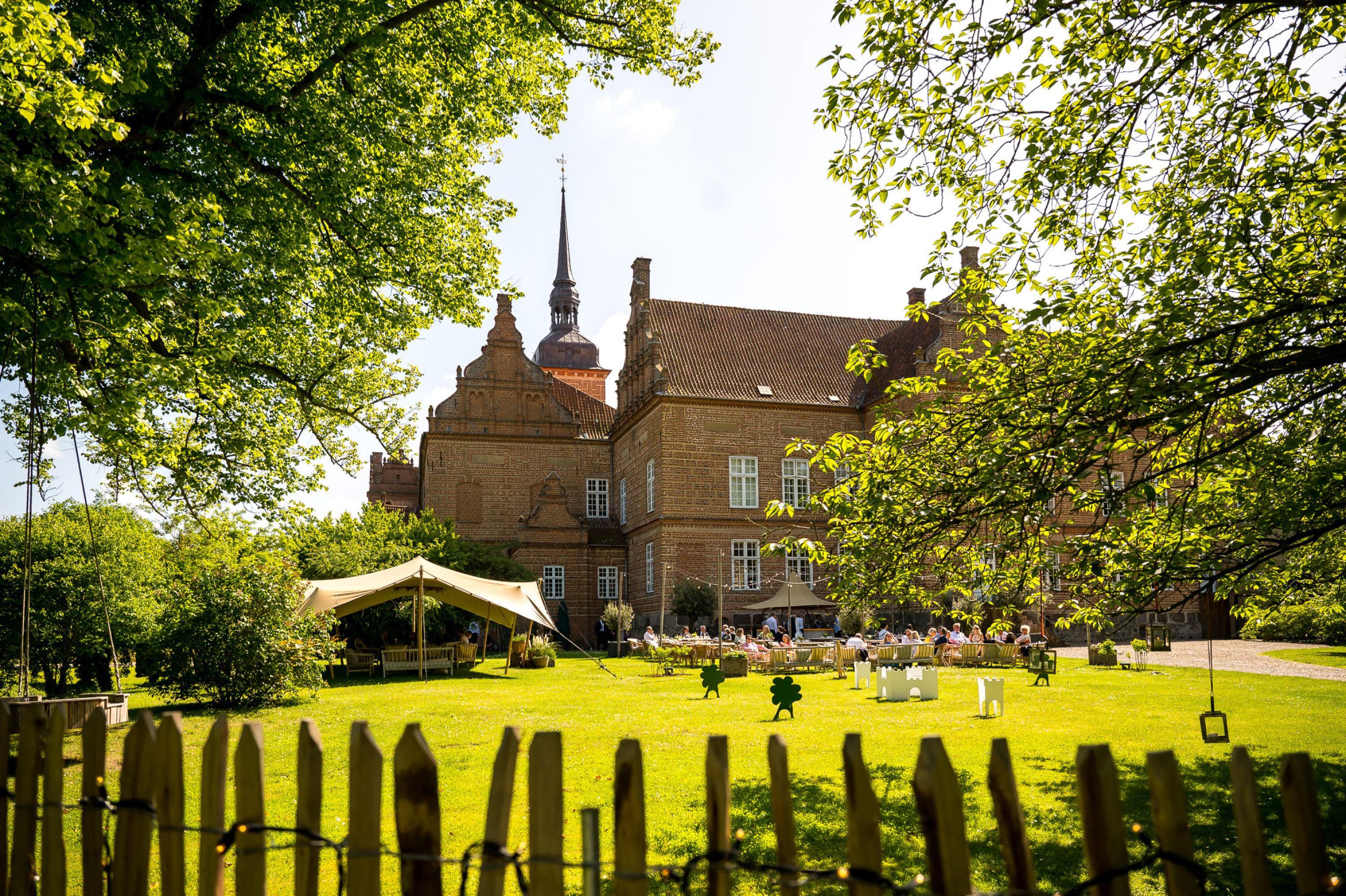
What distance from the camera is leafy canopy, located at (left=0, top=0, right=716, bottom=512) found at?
7.34 m

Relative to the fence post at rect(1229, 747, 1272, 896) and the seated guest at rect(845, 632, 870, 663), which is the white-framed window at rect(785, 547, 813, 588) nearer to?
the seated guest at rect(845, 632, 870, 663)

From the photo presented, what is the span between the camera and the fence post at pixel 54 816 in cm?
275

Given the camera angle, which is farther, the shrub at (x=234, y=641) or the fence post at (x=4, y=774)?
the shrub at (x=234, y=641)

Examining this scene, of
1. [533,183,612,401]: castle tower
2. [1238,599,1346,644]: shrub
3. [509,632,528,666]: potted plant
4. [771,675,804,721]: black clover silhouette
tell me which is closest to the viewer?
[771,675,804,721]: black clover silhouette

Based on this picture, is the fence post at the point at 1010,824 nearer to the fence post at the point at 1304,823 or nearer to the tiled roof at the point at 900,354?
the fence post at the point at 1304,823

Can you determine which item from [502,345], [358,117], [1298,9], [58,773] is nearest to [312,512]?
[358,117]

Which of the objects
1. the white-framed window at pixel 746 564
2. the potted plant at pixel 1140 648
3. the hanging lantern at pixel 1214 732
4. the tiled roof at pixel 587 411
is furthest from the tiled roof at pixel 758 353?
the hanging lantern at pixel 1214 732

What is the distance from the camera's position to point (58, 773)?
2787mm

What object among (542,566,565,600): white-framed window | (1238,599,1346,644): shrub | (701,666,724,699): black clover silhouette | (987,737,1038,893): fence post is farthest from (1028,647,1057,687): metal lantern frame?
(542,566,565,600): white-framed window

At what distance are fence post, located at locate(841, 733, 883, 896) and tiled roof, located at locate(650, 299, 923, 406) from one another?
111ft

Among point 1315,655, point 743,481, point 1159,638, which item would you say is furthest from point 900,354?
point 1315,655

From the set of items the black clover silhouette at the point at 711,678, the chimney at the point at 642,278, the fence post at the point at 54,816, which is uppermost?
the chimney at the point at 642,278

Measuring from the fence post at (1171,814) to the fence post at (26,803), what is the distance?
3.22m

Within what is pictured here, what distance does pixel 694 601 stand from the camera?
111ft
